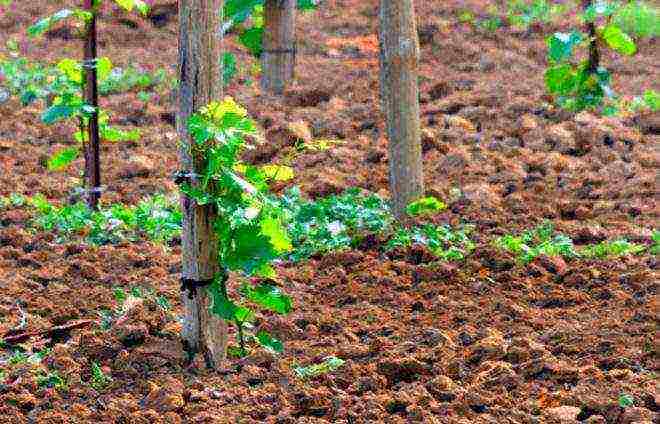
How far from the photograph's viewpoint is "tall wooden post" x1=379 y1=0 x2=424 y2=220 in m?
6.62

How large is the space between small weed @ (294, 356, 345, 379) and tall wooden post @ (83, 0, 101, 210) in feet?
7.93

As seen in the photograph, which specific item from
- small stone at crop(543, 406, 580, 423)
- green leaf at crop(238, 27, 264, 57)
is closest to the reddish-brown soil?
small stone at crop(543, 406, 580, 423)

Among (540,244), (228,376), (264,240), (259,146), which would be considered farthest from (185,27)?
(259,146)

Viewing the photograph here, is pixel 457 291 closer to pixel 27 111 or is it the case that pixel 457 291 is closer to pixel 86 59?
pixel 86 59

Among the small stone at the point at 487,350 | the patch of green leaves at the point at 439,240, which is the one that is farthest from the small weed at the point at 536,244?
the small stone at the point at 487,350

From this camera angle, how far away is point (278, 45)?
9.62 meters

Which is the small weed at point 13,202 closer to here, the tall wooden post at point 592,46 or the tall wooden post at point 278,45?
the tall wooden post at point 278,45

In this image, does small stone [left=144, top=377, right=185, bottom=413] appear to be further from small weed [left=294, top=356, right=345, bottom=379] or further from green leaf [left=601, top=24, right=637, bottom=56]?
green leaf [left=601, top=24, right=637, bottom=56]

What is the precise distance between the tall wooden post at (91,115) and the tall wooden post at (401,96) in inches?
60.9

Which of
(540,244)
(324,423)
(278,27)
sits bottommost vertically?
(324,423)

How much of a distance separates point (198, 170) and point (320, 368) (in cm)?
92

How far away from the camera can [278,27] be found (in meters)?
9.60

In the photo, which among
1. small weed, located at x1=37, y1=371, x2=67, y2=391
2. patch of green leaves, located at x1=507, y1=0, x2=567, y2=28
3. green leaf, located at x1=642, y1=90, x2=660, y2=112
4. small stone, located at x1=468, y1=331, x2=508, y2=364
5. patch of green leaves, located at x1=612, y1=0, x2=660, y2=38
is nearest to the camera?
small weed, located at x1=37, y1=371, x2=67, y2=391

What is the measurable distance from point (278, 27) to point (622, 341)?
4.95 m
